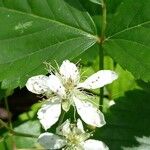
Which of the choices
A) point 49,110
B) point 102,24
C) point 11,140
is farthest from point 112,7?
point 11,140

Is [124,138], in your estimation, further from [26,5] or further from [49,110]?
[26,5]

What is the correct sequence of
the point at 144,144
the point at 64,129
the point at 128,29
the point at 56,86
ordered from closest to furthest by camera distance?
the point at 56,86
the point at 64,129
the point at 128,29
the point at 144,144

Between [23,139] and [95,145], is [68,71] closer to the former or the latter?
[95,145]

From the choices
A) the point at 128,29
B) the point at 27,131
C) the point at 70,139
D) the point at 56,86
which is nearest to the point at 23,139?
the point at 27,131

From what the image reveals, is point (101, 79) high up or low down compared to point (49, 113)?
up

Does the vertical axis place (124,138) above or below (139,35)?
below

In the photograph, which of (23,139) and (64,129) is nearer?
(64,129)
